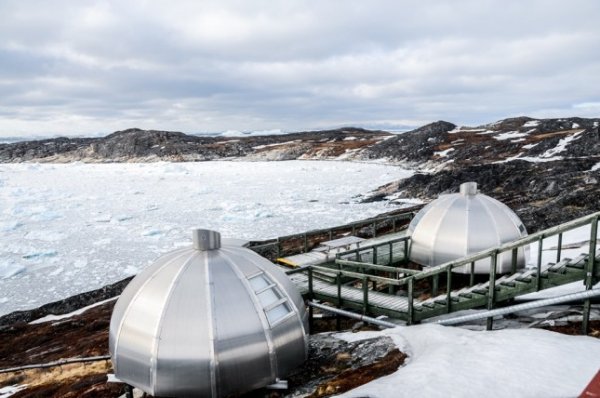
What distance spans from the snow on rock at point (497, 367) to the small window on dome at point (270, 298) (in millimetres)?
2529

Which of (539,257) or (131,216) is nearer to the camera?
(539,257)

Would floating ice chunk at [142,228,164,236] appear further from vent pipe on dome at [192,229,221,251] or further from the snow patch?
vent pipe on dome at [192,229,221,251]

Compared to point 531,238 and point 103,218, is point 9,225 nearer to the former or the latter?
point 103,218

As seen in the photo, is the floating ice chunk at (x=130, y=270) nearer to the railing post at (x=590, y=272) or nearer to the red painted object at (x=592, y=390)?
the railing post at (x=590, y=272)

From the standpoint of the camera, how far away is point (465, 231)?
650 inches

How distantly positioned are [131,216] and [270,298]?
137 ft

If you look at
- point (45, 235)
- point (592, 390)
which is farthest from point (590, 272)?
point (45, 235)

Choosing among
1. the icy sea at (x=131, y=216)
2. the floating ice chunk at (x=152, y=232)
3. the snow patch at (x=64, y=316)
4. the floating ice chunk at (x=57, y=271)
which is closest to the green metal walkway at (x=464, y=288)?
the snow patch at (x=64, y=316)

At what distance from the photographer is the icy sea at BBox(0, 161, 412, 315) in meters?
30.8

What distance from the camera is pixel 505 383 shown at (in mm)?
7832

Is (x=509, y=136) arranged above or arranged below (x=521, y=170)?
above

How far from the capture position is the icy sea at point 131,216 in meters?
30.8

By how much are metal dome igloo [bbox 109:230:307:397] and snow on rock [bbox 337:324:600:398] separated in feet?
7.57

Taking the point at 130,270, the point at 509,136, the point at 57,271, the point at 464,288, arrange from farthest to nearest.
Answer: the point at 509,136
the point at 57,271
the point at 130,270
the point at 464,288
